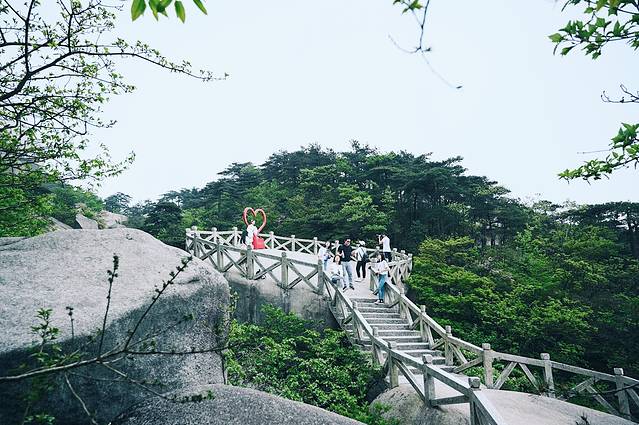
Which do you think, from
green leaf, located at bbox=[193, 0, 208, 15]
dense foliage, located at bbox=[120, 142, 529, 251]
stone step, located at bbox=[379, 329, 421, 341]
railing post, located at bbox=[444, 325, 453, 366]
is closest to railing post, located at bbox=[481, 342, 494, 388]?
railing post, located at bbox=[444, 325, 453, 366]

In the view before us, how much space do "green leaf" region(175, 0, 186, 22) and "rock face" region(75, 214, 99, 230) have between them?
117 ft

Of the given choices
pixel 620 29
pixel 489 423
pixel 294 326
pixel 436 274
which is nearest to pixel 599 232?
pixel 436 274

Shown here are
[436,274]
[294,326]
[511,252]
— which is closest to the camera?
[294,326]

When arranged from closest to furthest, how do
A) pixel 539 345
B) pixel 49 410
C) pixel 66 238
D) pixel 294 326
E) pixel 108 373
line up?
1. pixel 49 410
2. pixel 108 373
3. pixel 66 238
4. pixel 294 326
5. pixel 539 345

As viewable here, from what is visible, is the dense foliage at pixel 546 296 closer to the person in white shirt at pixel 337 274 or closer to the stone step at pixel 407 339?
the stone step at pixel 407 339

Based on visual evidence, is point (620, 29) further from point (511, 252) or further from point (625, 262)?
point (511, 252)

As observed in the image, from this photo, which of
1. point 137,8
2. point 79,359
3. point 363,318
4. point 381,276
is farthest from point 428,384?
point 137,8

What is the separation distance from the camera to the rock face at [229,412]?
4109 mm

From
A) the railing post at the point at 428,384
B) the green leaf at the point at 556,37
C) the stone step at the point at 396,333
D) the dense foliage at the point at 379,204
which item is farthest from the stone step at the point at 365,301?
the dense foliage at the point at 379,204

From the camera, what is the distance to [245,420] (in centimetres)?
422

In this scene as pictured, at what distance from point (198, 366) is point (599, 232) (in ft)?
67.0

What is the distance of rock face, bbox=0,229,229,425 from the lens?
389 centimetres

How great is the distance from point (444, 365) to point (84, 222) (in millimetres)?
32282

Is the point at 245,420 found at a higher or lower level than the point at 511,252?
lower
